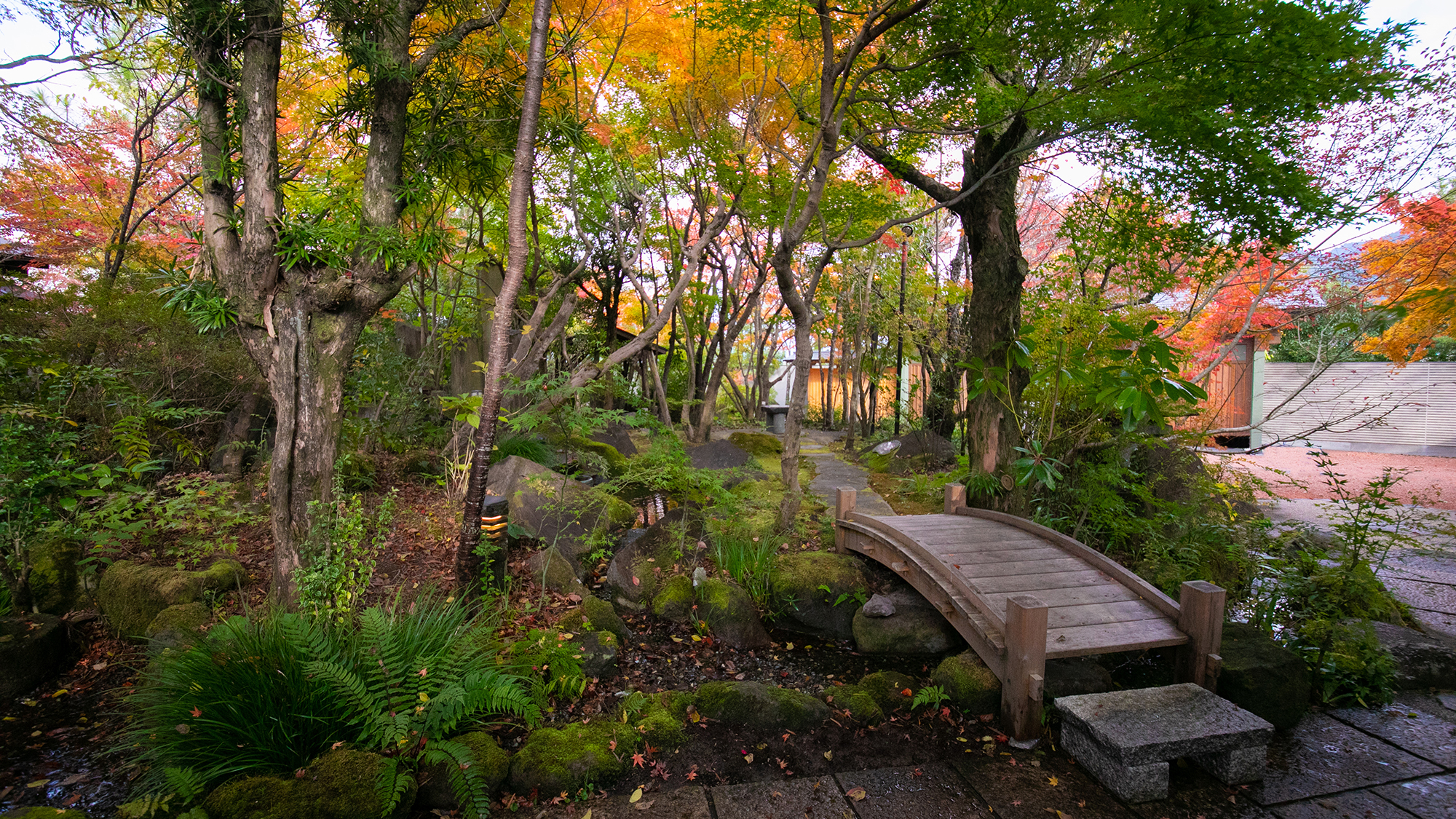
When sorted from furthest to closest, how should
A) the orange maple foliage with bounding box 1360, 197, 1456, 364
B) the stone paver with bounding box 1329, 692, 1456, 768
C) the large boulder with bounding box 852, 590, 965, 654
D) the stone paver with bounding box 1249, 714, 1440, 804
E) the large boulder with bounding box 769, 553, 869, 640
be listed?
the orange maple foliage with bounding box 1360, 197, 1456, 364 < the large boulder with bounding box 769, 553, 869, 640 < the large boulder with bounding box 852, 590, 965, 654 < the stone paver with bounding box 1329, 692, 1456, 768 < the stone paver with bounding box 1249, 714, 1440, 804

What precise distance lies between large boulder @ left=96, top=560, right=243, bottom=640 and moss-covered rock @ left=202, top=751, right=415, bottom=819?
2.06m

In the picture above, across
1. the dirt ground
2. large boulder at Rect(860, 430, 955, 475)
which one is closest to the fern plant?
large boulder at Rect(860, 430, 955, 475)

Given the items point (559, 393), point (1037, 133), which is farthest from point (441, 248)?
point (1037, 133)

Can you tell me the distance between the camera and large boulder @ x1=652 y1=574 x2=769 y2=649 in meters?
4.55

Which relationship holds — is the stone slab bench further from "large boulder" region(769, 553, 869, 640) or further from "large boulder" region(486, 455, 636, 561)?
"large boulder" region(486, 455, 636, 561)

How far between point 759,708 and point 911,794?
0.90 metres

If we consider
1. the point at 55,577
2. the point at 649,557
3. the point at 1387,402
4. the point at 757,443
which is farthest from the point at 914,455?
the point at 1387,402

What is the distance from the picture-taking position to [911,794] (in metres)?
2.96

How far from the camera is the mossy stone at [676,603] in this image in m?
4.68

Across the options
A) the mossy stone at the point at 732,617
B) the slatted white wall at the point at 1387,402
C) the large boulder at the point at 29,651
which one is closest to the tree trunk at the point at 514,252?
the mossy stone at the point at 732,617

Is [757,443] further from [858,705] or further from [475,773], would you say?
[475,773]

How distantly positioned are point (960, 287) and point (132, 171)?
11.8 meters

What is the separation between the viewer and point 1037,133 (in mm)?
5855

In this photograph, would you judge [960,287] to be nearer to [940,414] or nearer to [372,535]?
[940,414]
